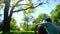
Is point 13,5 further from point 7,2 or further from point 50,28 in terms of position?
point 50,28

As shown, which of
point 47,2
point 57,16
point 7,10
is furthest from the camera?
point 57,16

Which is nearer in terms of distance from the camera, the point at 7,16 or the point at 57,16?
the point at 7,16

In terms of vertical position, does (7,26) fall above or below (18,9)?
Result: below

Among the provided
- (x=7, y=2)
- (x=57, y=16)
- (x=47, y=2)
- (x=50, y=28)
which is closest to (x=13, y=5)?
(x=7, y=2)

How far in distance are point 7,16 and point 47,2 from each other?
281 inches

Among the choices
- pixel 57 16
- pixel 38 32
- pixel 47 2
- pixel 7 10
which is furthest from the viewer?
pixel 57 16

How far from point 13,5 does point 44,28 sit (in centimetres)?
2710

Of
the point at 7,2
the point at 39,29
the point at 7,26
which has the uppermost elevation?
the point at 7,2

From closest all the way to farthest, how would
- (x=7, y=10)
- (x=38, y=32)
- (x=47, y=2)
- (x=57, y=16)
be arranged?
(x=38, y=32) → (x=7, y=10) → (x=47, y=2) → (x=57, y=16)

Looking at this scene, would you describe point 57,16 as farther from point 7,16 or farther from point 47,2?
point 7,16

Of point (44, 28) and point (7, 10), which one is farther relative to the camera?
point (7, 10)

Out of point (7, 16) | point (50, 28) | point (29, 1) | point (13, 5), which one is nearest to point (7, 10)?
point (7, 16)

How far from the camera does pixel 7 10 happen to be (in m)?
28.7

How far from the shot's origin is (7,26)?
29031 mm
